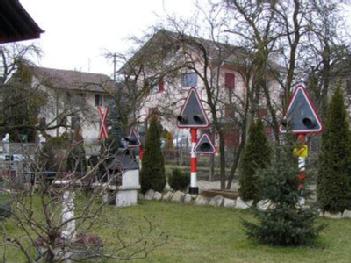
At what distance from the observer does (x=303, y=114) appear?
10328mm

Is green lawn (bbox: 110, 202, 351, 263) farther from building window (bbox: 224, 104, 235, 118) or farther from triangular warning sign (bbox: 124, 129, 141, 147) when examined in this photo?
building window (bbox: 224, 104, 235, 118)

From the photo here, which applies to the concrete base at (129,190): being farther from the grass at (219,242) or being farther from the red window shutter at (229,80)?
the red window shutter at (229,80)

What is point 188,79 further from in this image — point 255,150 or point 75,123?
point 255,150

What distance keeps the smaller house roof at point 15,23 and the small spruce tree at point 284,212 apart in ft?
13.5

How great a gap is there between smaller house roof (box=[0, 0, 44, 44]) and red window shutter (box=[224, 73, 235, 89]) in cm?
1412

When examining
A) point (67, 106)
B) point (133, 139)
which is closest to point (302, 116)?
point (133, 139)

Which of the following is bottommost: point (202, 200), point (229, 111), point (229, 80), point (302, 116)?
point (202, 200)

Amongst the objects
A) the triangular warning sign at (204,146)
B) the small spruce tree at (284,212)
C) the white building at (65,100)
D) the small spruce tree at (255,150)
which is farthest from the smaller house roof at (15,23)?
the white building at (65,100)

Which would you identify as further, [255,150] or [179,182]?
[179,182]

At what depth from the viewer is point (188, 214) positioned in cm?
1306

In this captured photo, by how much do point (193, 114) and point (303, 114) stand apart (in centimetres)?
505

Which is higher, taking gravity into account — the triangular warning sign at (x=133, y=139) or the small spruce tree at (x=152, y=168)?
the triangular warning sign at (x=133, y=139)

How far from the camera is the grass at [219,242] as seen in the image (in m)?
8.23

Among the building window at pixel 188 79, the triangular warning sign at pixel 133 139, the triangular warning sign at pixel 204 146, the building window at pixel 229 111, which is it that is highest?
the building window at pixel 188 79
